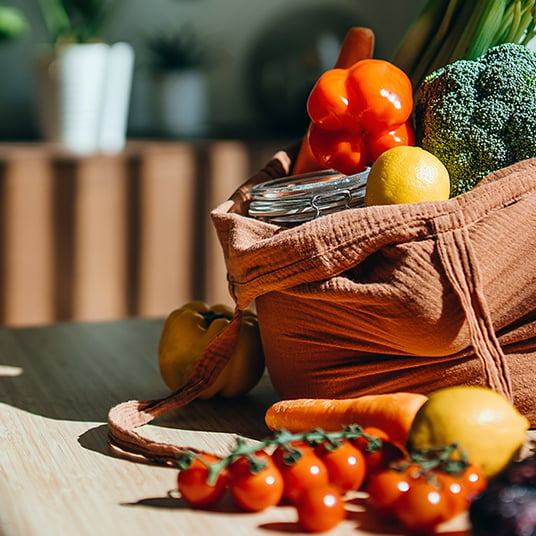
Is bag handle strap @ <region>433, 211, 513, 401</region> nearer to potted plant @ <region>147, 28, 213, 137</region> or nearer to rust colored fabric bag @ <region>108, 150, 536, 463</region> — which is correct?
rust colored fabric bag @ <region>108, 150, 536, 463</region>

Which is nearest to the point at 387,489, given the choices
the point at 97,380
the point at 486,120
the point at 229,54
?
the point at 486,120

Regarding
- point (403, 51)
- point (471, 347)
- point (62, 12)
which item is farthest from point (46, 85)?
point (471, 347)

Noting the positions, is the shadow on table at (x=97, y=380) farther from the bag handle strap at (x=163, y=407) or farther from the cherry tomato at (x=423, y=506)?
the cherry tomato at (x=423, y=506)

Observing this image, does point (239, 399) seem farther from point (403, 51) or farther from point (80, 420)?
point (403, 51)

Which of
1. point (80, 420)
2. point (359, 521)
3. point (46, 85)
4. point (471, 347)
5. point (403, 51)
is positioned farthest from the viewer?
point (46, 85)

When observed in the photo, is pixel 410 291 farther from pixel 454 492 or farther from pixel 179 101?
pixel 179 101

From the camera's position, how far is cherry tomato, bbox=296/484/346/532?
0.60 meters

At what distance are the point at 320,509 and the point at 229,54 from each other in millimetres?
2523

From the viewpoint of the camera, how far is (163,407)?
876 millimetres

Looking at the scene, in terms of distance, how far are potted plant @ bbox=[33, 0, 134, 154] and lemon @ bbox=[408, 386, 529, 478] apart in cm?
188

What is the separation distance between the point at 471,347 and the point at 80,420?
0.39m

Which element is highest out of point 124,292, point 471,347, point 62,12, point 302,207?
point 62,12

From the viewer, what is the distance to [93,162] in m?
2.34

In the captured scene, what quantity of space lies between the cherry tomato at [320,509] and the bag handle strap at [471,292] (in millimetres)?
212
